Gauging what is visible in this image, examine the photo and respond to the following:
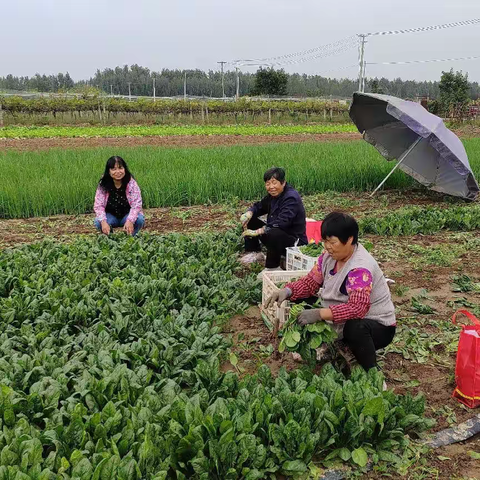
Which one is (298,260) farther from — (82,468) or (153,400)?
(82,468)

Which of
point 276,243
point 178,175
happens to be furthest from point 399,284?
point 178,175

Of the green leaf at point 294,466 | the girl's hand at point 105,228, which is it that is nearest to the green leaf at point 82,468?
the green leaf at point 294,466

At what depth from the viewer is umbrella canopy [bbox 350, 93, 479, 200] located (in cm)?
862

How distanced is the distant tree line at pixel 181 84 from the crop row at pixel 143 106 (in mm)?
46113

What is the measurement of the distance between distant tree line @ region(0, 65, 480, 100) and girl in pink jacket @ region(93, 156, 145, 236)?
8031cm

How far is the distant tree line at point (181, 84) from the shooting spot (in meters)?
Result: 90.0

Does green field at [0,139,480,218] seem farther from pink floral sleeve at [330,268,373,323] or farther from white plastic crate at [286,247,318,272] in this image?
pink floral sleeve at [330,268,373,323]

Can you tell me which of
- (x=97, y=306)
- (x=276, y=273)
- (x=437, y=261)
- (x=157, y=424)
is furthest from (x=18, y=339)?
(x=437, y=261)

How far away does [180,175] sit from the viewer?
9.58 m

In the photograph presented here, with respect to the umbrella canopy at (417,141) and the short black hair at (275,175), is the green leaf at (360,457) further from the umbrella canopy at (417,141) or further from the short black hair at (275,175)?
the umbrella canopy at (417,141)

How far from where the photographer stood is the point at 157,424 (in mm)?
2680

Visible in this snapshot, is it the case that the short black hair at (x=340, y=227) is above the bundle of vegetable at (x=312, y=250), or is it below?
above

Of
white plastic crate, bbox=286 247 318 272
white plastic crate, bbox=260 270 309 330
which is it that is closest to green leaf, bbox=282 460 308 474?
white plastic crate, bbox=260 270 309 330

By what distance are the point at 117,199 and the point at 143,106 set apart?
31.0 meters
